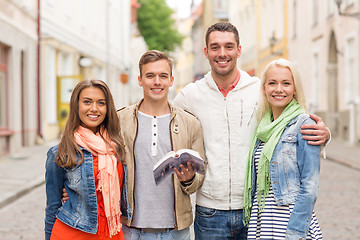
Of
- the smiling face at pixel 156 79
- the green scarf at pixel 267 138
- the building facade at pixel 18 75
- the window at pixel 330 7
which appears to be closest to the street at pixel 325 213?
the green scarf at pixel 267 138

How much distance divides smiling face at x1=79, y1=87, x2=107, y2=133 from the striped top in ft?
3.35

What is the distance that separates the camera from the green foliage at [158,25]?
160 ft

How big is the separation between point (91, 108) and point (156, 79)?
0.40 meters

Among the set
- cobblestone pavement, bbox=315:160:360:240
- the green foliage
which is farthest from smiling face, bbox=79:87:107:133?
the green foliage

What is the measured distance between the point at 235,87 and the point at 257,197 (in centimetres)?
71

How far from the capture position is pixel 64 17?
21016mm

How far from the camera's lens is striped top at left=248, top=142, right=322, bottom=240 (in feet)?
9.80

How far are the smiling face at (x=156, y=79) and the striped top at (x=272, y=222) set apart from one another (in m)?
0.83

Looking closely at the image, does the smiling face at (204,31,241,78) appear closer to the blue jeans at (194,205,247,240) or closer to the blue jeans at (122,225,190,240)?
the blue jeans at (194,205,247,240)

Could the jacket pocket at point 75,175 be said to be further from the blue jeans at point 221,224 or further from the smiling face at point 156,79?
the blue jeans at point 221,224

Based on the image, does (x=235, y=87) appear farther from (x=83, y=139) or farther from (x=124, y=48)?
(x=124, y=48)

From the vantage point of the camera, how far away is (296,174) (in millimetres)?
3004

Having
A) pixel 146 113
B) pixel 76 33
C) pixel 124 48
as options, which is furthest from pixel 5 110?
pixel 124 48

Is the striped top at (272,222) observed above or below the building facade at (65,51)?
below
